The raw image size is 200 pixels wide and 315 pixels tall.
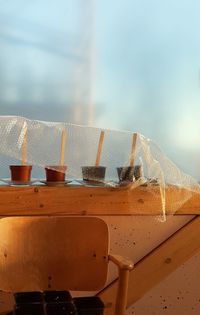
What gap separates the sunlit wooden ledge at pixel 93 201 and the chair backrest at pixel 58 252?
0.93 ft

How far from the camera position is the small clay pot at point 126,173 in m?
1.93

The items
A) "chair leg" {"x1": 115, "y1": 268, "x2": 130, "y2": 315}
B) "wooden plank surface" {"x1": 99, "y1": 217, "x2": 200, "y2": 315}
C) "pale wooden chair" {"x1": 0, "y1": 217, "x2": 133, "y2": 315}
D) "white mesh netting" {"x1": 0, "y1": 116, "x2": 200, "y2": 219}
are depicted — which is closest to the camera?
"chair leg" {"x1": 115, "y1": 268, "x2": 130, "y2": 315}

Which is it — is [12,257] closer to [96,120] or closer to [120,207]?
[120,207]

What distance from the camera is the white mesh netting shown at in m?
1.86

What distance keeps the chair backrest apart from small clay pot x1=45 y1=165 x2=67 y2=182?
0.31m

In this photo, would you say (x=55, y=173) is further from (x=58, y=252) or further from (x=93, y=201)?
(x=58, y=252)

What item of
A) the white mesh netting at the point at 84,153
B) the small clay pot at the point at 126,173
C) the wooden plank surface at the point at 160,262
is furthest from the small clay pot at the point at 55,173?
the wooden plank surface at the point at 160,262

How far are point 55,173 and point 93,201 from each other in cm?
20

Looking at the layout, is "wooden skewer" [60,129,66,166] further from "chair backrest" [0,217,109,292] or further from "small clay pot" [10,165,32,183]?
"chair backrest" [0,217,109,292]

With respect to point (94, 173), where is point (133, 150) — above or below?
above

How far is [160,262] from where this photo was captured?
80.8 inches

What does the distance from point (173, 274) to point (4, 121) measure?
3.26ft

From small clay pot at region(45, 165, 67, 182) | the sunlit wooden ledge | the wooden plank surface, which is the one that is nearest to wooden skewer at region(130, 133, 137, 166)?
the sunlit wooden ledge

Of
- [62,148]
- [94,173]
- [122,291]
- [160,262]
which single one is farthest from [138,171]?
[122,291]
